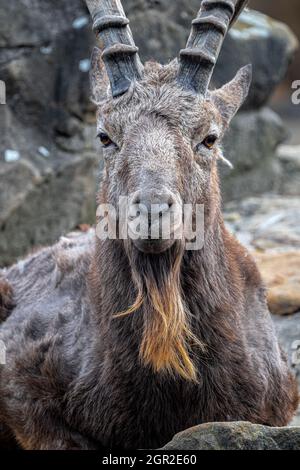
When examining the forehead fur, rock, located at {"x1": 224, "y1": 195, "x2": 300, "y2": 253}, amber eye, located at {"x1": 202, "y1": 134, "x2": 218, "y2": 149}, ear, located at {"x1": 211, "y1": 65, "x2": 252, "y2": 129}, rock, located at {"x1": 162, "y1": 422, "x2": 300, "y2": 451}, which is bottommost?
rock, located at {"x1": 162, "y1": 422, "x2": 300, "y2": 451}

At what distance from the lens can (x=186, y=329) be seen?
16.2 ft

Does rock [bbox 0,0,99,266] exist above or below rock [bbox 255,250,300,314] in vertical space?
above

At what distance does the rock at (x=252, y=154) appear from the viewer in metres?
11.5

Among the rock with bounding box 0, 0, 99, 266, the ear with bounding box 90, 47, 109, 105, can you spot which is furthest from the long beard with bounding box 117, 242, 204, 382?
the rock with bounding box 0, 0, 99, 266

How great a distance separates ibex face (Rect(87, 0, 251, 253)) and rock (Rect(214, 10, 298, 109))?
5320 mm

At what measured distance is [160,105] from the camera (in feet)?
16.3

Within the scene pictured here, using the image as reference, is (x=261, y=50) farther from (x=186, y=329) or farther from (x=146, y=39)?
(x=186, y=329)

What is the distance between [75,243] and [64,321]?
1.14 m

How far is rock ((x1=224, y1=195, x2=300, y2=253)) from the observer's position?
30.7ft

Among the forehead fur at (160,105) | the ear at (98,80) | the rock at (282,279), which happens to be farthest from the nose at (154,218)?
the rock at (282,279)

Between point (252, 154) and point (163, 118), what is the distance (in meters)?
7.00

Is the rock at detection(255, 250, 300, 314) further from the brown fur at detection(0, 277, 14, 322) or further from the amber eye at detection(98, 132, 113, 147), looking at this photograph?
the amber eye at detection(98, 132, 113, 147)

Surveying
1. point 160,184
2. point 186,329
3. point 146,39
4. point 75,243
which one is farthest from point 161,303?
point 146,39
